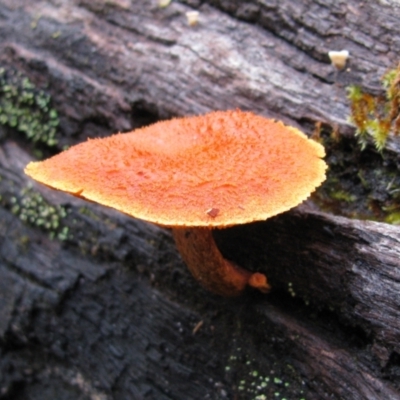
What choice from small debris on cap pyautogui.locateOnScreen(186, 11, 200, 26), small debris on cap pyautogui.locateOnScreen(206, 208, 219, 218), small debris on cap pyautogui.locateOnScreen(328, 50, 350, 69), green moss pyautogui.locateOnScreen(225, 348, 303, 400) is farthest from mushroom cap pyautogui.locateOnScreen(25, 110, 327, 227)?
small debris on cap pyautogui.locateOnScreen(186, 11, 200, 26)

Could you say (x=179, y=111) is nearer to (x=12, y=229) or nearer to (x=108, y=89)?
(x=108, y=89)

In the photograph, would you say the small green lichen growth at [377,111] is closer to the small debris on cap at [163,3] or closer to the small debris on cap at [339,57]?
the small debris on cap at [339,57]

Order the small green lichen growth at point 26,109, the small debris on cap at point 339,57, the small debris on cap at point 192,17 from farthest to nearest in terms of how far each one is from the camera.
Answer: the small green lichen growth at point 26,109, the small debris on cap at point 192,17, the small debris on cap at point 339,57

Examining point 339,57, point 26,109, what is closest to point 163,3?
point 26,109

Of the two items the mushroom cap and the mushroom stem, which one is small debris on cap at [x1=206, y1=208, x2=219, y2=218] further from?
the mushroom stem

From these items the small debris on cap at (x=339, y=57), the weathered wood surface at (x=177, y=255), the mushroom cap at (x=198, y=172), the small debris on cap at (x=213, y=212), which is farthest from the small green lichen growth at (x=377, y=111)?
the small debris on cap at (x=213, y=212)

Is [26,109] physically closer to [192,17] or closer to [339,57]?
[192,17]
